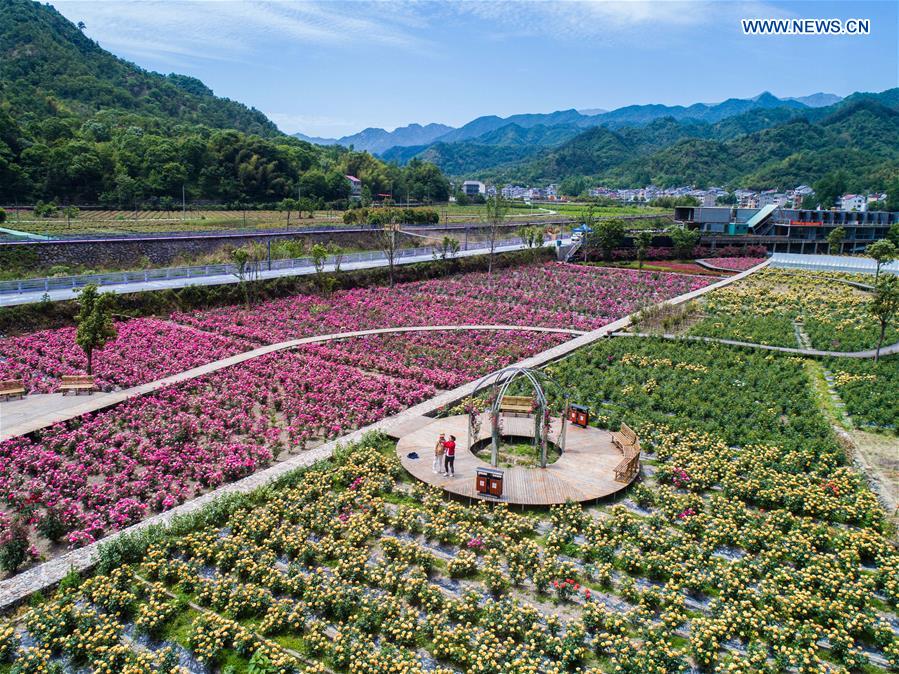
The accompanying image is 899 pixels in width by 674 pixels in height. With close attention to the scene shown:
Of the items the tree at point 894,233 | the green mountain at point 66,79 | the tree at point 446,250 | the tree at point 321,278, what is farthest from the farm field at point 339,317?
the green mountain at point 66,79

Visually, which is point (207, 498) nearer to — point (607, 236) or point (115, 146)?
point (607, 236)

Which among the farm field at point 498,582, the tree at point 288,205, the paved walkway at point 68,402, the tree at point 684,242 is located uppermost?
the tree at point 288,205

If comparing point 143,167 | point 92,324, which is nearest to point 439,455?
point 92,324

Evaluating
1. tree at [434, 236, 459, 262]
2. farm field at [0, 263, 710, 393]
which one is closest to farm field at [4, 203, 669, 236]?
tree at [434, 236, 459, 262]

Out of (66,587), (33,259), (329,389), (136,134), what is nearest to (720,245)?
(329,389)

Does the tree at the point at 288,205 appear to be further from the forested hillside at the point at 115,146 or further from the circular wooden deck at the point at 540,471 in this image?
the circular wooden deck at the point at 540,471

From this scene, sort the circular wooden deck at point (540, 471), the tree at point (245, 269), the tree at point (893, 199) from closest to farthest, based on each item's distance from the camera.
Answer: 1. the circular wooden deck at point (540, 471)
2. the tree at point (245, 269)
3. the tree at point (893, 199)

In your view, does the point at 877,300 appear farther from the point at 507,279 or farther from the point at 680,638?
the point at 507,279
